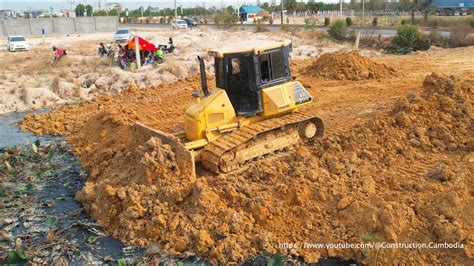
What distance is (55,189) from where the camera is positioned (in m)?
9.24

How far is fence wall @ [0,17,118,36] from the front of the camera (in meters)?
50.4

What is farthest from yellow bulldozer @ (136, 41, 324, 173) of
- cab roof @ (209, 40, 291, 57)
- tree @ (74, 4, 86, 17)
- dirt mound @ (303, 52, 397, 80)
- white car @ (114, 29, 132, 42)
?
tree @ (74, 4, 86, 17)

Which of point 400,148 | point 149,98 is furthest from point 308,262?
point 149,98

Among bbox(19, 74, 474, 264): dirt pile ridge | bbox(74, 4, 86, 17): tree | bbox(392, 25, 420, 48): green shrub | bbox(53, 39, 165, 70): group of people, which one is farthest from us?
bbox(74, 4, 86, 17): tree

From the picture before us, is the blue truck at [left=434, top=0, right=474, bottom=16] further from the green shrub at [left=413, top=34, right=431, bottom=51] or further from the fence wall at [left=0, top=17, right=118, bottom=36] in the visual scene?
the fence wall at [left=0, top=17, right=118, bottom=36]

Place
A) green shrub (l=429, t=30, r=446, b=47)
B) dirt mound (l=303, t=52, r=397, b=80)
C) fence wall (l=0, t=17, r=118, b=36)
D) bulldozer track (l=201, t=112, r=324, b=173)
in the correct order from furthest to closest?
1. fence wall (l=0, t=17, r=118, b=36)
2. green shrub (l=429, t=30, r=446, b=47)
3. dirt mound (l=303, t=52, r=397, b=80)
4. bulldozer track (l=201, t=112, r=324, b=173)

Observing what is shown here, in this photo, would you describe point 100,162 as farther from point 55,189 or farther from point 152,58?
point 152,58

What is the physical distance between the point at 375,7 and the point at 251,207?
62179 millimetres

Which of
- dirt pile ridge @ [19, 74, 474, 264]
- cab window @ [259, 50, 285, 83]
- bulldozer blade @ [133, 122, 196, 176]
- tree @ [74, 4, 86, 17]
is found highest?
tree @ [74, 4, 86, 17]

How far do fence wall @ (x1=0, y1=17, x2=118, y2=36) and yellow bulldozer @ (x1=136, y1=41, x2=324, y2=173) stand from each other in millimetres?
48468

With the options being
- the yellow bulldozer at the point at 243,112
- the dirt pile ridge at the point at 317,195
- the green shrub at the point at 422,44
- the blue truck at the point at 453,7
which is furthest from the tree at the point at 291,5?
the yellow bulldozer at the point at 243,112

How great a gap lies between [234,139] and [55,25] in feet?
171

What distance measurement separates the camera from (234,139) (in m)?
8.56

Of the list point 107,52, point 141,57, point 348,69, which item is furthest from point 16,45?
point 348,69
